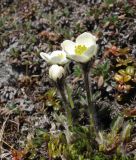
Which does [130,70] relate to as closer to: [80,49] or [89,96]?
[89,96]

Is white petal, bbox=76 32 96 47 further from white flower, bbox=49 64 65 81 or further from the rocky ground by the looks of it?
the rocky ground

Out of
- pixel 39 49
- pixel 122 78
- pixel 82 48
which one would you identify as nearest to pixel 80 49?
pixel 82 48

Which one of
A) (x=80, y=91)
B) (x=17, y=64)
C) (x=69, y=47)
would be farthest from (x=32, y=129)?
(x=69, y=47)

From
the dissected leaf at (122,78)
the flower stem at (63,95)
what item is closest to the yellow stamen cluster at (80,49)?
the flower stem at (63,95)

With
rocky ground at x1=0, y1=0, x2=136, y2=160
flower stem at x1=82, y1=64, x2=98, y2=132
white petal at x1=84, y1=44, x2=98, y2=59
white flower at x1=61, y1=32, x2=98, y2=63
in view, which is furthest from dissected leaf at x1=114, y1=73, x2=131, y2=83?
white petal at x1=84, y1=44, x2=98, y2=59

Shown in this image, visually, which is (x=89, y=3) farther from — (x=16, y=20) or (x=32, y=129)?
(x=32, y=129)
